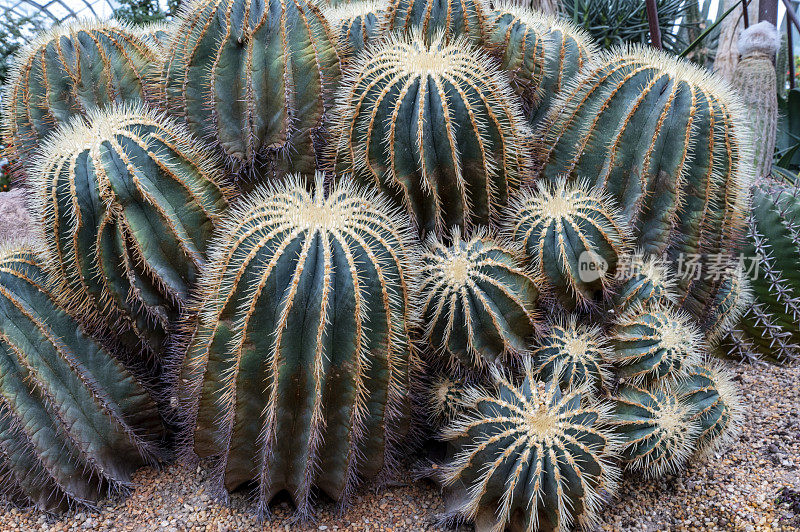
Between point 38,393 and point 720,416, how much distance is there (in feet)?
9.16

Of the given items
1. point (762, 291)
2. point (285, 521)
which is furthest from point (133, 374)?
point (762, 291)

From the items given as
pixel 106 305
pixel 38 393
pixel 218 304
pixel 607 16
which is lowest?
pixel 607 16

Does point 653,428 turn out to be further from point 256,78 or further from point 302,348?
point 256,78

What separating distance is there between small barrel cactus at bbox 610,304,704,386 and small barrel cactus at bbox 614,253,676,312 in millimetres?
69

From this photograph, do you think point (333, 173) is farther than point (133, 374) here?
Yes

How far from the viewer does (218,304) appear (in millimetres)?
2262

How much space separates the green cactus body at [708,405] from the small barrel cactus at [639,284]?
1.15 ft

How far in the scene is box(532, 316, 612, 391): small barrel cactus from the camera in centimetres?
252

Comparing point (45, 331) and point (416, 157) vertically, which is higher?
point (416, 157)

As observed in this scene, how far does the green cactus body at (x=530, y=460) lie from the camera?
2.15 m

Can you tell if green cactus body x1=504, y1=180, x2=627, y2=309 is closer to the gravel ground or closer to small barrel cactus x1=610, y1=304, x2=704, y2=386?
small barrel cactus x1=610, y1=304, x2=704, y2=386

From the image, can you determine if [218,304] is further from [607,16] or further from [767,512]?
[607,16]

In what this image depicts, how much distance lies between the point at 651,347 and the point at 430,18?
2.04 m

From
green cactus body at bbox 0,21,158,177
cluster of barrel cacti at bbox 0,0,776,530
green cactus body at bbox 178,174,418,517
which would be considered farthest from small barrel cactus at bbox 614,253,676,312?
green cactus body at bbox 0,21,158,177
